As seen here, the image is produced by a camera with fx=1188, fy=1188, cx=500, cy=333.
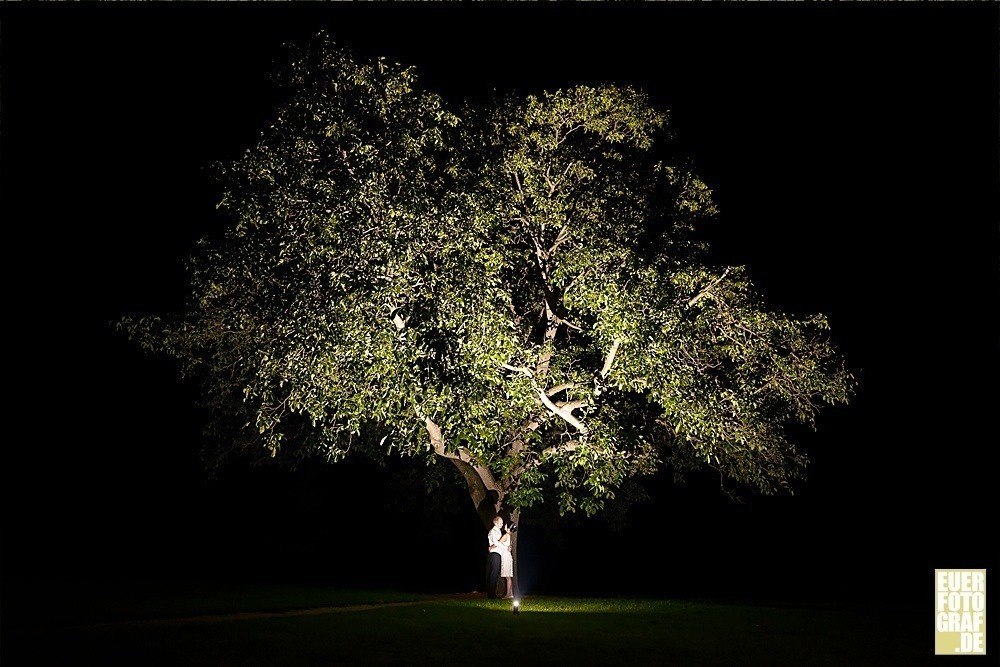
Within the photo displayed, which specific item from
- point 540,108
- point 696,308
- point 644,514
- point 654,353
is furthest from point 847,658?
point 644,514

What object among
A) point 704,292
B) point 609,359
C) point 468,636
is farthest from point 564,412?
point 468,636

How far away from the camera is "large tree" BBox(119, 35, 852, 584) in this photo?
22000mm

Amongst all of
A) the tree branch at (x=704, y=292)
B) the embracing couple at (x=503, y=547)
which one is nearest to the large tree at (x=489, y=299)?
the tree branch at (x=704, y=292)

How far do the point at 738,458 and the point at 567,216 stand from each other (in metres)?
6.24

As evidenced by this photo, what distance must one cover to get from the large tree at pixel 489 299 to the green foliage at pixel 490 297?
0.17ft

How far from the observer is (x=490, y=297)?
21.9 meters

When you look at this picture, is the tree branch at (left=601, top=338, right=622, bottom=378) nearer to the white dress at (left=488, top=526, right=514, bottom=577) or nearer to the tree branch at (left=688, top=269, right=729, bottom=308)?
the tree branch at (left=688, top=269, right=729, bottom=308)

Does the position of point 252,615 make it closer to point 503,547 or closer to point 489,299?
point 503,547

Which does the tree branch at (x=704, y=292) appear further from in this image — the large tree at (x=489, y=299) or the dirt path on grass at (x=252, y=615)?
the dirt path on grass at (x=252, y=615)

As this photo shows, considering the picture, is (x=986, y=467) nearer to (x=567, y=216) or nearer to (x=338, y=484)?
(x=338, y=484)

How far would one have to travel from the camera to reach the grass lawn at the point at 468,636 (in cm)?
1667

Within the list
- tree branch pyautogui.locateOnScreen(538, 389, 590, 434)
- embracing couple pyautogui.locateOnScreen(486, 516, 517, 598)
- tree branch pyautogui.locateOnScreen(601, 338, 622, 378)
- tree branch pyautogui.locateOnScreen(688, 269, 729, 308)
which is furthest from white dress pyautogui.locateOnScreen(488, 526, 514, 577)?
tree branch pyautogui.locateOnScreen(688, 269, 729, 308)

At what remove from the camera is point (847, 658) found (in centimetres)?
1761

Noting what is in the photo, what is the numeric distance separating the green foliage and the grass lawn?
9.44 feet
